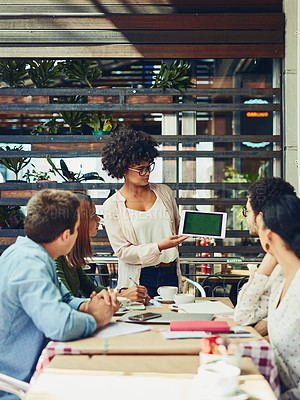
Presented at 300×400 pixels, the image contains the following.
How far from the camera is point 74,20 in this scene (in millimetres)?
4426

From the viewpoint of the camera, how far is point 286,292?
6.75 feet

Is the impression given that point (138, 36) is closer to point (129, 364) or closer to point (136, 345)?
point (136, 345)

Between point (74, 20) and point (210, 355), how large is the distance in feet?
11.6

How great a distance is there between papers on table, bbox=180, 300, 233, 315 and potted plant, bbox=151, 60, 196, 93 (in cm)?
227

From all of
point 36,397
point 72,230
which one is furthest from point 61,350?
point 72,230

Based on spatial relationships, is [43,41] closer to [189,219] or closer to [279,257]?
[189,219]

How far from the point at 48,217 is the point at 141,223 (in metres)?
1.33

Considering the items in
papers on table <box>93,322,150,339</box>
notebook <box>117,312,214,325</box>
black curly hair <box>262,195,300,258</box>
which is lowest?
notebook <box>117,312,214,325</box>

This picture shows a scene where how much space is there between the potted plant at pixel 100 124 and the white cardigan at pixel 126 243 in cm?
121

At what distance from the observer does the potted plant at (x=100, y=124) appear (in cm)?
452

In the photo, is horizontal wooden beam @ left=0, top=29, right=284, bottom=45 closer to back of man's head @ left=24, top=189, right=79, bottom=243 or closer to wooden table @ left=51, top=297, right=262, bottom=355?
back of man's head @ left=24, top=189, right=79, bottom=243

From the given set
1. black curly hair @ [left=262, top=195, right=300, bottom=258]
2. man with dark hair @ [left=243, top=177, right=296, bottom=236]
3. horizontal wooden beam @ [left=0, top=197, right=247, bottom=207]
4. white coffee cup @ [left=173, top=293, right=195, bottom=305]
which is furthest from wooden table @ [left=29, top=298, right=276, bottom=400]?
horizontal wooden beam @ [left=0, top=197, right=247, bottom=207]

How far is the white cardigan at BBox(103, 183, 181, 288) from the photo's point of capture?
10.4 ft

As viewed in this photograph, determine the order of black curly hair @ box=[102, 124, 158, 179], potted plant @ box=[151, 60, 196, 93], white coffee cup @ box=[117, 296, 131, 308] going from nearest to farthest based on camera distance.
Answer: white coffee cup @ box=[117, 296, 131, 308] → black curly hair @ box=[102, 124, 158, 179] → potted plant @ box=[151, 60, 196, 93]
